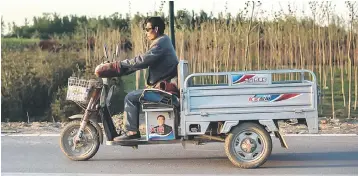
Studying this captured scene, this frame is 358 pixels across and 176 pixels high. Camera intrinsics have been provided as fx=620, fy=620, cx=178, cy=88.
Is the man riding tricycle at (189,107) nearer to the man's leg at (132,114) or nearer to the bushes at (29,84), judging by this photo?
the man's leg at (132,114)

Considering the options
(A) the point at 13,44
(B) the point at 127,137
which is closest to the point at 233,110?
(B) the point at 127,137

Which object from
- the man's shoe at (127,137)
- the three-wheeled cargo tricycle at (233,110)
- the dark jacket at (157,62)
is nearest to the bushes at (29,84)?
the man's shoe at (127,137)

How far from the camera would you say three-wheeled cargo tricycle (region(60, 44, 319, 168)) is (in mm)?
6809

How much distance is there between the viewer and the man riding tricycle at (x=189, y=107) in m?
6.81

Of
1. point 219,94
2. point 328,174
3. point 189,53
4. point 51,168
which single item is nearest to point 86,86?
point 51,168

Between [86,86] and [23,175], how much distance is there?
4.05ft

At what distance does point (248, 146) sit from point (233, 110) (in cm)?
45

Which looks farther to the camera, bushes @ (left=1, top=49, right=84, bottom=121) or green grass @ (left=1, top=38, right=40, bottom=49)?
green grass @ (left=1, top=38, right=40, bottom=49)

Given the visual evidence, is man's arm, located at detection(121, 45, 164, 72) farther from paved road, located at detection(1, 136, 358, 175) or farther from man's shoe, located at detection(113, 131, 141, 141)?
paved road, located at detection(1, 136, 358, 175)

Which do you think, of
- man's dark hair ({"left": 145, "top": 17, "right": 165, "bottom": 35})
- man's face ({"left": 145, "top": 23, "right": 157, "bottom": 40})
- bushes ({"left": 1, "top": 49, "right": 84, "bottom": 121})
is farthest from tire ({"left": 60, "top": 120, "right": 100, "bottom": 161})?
bushes ({"left": 1, "top": 49, "right": 84, "bottom": 121})

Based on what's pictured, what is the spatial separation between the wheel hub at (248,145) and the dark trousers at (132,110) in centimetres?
124

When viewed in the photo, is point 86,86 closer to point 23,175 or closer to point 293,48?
point 23,175

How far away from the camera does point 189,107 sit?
270 inches

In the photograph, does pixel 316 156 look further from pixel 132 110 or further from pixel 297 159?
pixel 132 110
